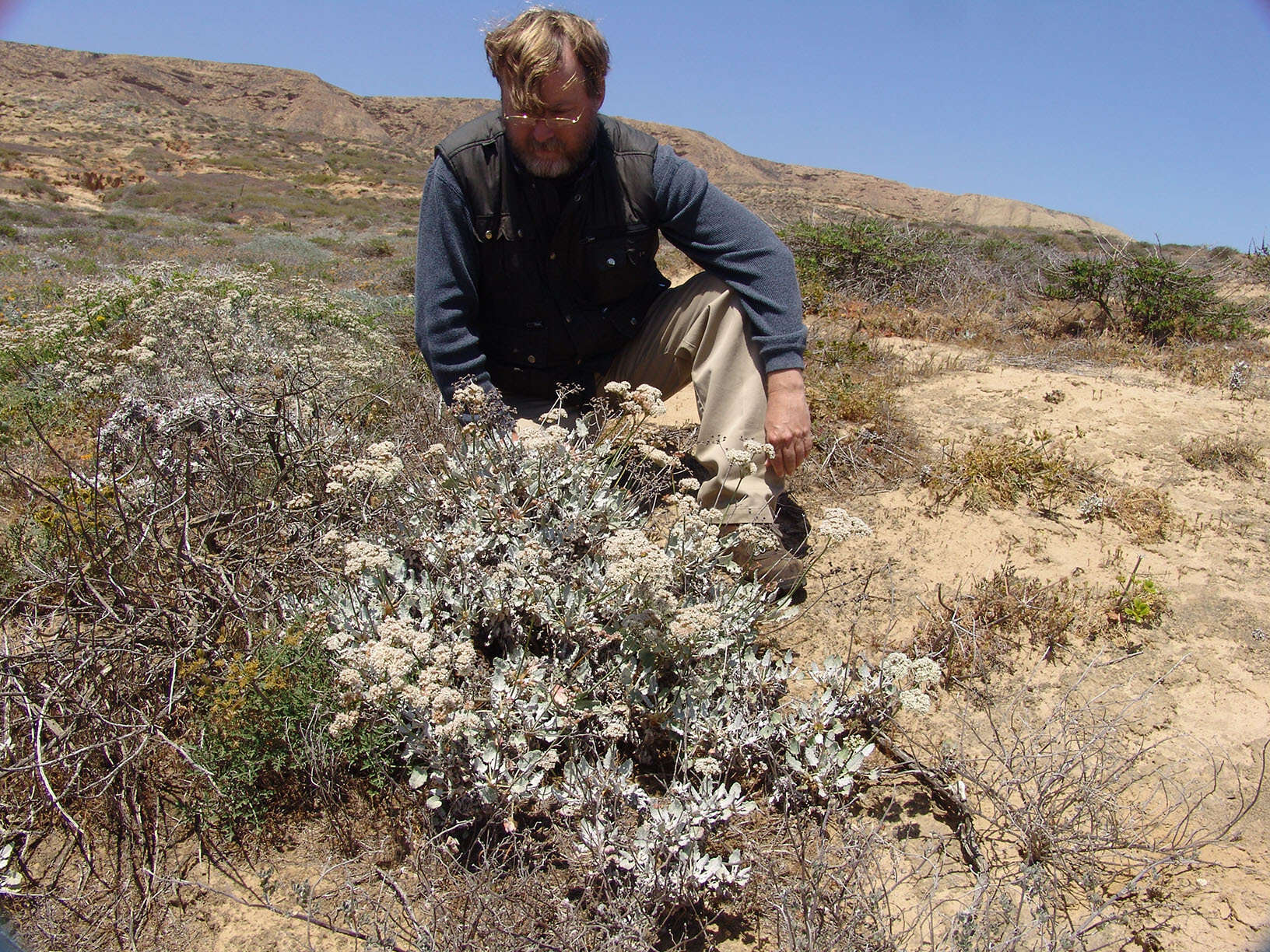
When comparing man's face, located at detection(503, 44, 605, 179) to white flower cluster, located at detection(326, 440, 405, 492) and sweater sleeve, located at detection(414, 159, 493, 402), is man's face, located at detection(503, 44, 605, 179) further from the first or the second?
white flower cluster, located at detection(326, 440, 405, 492)

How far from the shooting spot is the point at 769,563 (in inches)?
102

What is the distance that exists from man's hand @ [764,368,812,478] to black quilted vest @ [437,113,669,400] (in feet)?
2.21

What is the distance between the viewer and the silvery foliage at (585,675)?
169 cm

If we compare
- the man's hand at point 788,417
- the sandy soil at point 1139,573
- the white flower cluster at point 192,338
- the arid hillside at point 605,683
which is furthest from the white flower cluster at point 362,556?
the man's hand at point 788,417

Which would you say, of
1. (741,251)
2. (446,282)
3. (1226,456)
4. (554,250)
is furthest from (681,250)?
(1226,456)

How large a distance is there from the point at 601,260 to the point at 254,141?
1874 inches

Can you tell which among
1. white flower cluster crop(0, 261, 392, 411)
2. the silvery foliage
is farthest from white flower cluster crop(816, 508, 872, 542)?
white flower cluster crop(0, 261, 392, 411)

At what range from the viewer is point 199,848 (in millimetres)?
1741

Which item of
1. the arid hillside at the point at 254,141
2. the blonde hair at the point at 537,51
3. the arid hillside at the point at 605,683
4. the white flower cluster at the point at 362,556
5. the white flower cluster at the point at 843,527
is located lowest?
the arid hillside at the point at 605,683

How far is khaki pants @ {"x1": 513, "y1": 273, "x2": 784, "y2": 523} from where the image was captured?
2.58 metres

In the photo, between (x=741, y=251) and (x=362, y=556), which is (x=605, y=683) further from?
(x=741, y=251)

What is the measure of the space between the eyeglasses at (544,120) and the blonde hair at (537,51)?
0.08ft

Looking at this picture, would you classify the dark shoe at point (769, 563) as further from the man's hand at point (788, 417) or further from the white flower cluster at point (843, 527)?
the white flower cluster at point (843, 527)

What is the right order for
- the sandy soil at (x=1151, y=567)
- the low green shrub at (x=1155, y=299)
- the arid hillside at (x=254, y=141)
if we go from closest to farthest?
the sandy soil at (x=1151, y=567), the low green shrub at (x=1155, y=299), the arid hillside at (x=254, y=141)
